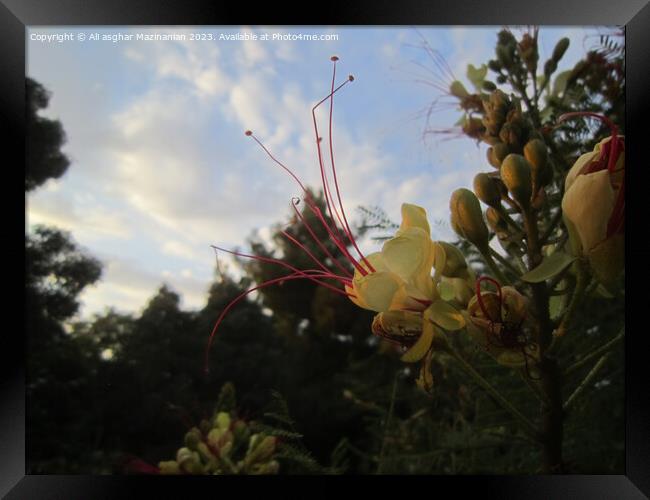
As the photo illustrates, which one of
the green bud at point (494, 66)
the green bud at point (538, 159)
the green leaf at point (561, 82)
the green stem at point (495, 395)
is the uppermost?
the green bud at point (494, 66)

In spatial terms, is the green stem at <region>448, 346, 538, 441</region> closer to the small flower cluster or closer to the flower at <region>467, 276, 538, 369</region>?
the flower at <region>467, 276, 538, 369</region>

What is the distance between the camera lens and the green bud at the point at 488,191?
0.64 meters

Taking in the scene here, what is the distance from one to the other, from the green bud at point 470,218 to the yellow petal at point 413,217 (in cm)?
4

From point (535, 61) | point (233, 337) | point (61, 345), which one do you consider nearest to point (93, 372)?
point (61, 345)

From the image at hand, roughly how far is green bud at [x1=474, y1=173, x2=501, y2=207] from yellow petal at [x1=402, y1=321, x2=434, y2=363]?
167 millimetres

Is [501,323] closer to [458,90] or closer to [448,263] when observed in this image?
[448,263]

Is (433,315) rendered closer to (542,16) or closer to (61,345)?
(542,16)

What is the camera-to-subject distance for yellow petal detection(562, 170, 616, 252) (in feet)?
1.85

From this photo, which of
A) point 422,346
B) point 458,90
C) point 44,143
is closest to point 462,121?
point 458,90

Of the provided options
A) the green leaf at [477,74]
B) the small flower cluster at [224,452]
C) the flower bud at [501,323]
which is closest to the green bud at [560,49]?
the green leaf at [477,74]

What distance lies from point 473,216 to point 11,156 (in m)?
0.76

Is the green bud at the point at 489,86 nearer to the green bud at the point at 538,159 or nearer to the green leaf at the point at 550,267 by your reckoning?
the green bud at the point at 538,159

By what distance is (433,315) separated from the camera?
2.00ft

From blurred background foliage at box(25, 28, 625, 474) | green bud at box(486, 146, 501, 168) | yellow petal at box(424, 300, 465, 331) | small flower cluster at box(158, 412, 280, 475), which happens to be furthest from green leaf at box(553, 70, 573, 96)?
small flower cluster at box(158, 412, 280, 475)
